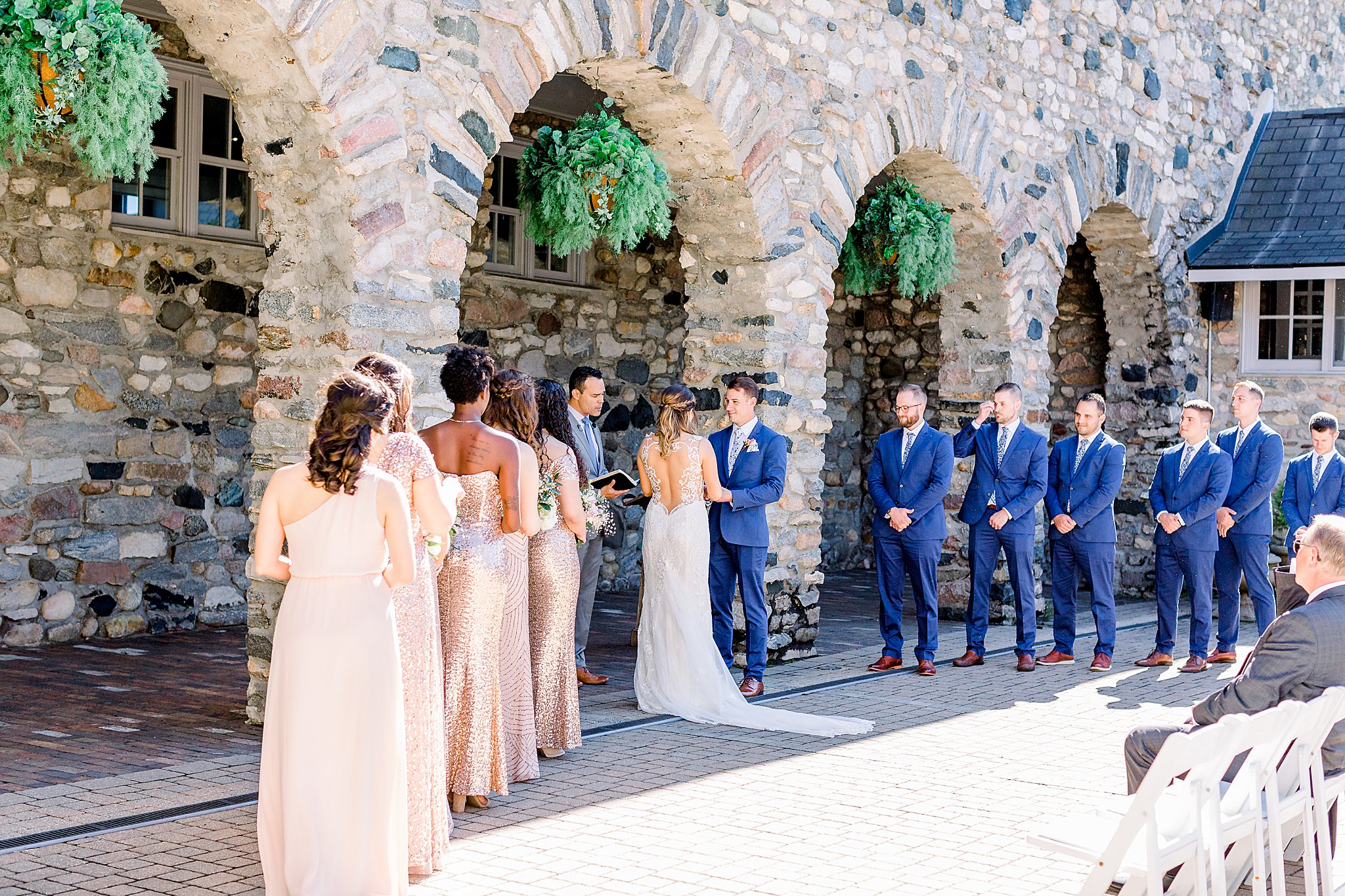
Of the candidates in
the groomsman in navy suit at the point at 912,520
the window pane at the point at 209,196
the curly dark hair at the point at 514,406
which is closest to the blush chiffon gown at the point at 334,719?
the curly dark hair at the point at 514,406

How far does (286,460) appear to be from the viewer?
6.00 m

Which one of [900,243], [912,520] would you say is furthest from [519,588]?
[900,243]

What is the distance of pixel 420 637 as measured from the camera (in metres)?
4.41

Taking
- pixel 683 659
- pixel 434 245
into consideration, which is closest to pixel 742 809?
pixel 683 659

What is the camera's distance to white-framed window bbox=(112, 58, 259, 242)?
8.31m

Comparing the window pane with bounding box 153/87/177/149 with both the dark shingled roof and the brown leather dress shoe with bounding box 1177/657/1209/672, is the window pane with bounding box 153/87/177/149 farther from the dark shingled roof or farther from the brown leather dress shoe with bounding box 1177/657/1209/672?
the dark shingled roof

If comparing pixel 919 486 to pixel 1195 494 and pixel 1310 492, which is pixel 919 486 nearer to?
pixel 1195 494

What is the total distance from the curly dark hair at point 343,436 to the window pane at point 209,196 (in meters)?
5.24

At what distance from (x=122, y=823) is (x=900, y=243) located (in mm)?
6375

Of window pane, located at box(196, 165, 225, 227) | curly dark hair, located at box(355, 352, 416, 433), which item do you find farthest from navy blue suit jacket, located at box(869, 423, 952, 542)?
window pane, located at box(196, 165, 225, 227)

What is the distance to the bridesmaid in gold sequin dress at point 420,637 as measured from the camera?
13.9 feet

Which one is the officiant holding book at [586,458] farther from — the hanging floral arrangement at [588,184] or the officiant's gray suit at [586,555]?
the hanging floral arrangement at [588,184]

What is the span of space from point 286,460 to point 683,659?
2.08 metres

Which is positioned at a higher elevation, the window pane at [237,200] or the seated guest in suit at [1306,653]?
the window pane at [237,200]
